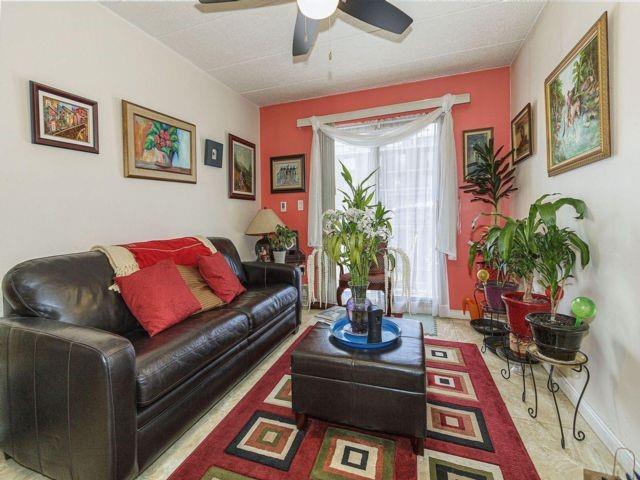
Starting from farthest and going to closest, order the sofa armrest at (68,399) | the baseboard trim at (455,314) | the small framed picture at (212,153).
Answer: the baseboard trim at (455,314), the small framed picture at (212,153), the sofa armrest at (68,399)

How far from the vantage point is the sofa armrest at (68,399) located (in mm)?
1134

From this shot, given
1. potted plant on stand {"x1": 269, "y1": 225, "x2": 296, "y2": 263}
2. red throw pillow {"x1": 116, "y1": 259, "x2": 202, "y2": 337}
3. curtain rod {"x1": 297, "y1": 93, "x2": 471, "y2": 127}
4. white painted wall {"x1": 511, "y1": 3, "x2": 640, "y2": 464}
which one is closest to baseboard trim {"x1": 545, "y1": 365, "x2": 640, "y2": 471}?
white painted wall {"x1": 511, "y1": 3, "x2": 640, "y2": 464}

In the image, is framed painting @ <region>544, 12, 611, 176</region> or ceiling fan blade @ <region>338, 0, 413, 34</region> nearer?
framed painting @ <region>544, 12, 611, 176</region>

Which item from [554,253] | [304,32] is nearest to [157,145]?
[304,32]

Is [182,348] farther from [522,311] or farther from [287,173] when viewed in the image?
[287,173]

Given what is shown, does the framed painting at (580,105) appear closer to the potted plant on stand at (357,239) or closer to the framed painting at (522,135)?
the framed painting at (522,135)

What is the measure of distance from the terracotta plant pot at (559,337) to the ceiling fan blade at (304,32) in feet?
6.67

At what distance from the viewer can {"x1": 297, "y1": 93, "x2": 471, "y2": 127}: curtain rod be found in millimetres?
3203

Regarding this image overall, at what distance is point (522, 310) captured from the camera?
184 centimetres

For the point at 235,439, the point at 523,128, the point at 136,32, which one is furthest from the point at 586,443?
the point at 136,32

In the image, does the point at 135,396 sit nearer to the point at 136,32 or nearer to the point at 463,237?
the point at 136,32

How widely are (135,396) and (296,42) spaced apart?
207 cm

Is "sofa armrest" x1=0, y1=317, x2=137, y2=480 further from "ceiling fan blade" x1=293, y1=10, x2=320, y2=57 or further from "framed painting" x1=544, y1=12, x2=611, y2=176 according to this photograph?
"framed painting" x1=544, y1=12, x2=611, y2=176

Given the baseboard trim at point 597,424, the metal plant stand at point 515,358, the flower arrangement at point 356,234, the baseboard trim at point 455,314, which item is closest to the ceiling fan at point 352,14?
A: the flower arrangement at point 356,234
